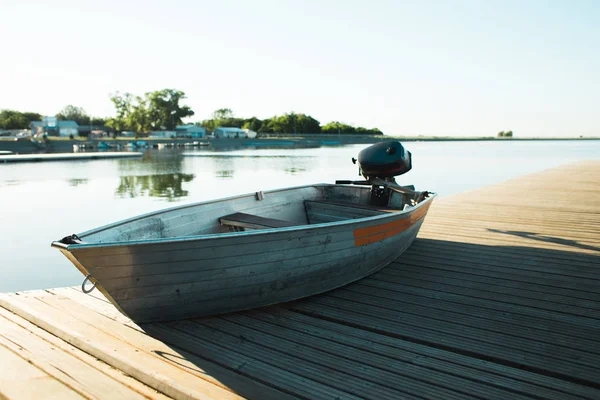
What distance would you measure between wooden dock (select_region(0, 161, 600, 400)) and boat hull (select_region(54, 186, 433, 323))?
15cm

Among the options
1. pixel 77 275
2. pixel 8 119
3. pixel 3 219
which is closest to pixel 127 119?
pixel 8 119

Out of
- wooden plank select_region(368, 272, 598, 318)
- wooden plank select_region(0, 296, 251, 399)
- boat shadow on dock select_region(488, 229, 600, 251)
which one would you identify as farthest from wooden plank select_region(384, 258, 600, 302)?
wooden plank select_region(0, 296, 251, 399)

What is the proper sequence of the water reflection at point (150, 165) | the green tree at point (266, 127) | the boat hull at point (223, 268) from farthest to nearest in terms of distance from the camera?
the green tree at point (266, 127), the water reflection at point (150, 165), the boat hull at point (223, 268)

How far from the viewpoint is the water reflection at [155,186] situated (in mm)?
16016

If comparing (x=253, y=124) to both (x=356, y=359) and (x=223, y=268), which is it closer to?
(x=223, y=268)

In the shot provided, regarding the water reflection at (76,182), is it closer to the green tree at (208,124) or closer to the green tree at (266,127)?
the green tree at (266,127)

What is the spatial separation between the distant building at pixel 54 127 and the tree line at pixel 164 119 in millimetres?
7604

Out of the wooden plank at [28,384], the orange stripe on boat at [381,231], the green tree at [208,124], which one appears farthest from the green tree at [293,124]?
the wooden plank at [28,384]

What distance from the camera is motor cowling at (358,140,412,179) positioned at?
5652mm

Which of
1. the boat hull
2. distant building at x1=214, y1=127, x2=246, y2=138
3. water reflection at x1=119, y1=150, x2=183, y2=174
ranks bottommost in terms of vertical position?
water reflection at x1=119, y1=150, x2=183, y2=174

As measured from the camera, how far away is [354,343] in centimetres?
285

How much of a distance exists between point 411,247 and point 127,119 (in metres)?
98.4

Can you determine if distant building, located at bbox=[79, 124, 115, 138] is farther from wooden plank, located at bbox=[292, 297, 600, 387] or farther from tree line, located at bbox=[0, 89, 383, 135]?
wooden plank, located at bbox=[292, 297, 600, 387]

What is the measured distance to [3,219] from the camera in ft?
36.0
